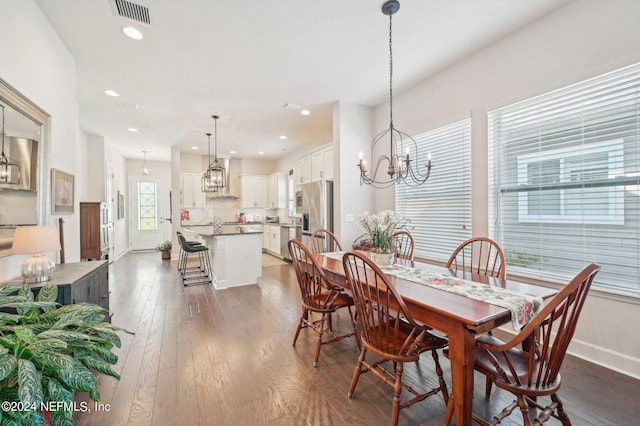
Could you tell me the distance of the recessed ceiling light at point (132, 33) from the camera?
2.48 meters

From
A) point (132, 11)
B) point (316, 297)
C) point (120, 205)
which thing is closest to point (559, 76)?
point (316, 297)

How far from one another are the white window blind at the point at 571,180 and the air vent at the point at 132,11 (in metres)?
3.40

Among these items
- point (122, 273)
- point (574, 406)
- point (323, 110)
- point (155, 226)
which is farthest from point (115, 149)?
point (574, 406)

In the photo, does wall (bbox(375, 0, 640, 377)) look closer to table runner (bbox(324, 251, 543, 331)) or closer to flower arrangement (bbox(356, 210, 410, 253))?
table runner (bbox(324, 251, 543, 331))

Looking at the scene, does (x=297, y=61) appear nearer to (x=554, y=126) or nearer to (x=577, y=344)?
(x=554, y=126)

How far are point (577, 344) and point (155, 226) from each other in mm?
9542

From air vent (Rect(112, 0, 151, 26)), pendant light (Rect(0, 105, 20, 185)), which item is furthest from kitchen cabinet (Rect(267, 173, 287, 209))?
pendant light (Rect(0, 105, 20, 185))

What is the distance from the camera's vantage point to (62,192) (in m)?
2.62

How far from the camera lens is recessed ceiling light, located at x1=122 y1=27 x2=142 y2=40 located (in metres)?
2.48

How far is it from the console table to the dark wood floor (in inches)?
22.1

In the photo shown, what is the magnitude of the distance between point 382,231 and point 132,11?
2781mm

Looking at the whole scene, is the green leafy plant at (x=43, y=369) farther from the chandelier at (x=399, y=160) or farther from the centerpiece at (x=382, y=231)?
the chandelier at (x=399, y=160)

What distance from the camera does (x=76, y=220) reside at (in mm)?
2996

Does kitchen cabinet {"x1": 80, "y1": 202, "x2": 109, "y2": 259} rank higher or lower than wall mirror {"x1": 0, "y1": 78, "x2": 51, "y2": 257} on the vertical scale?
lower
